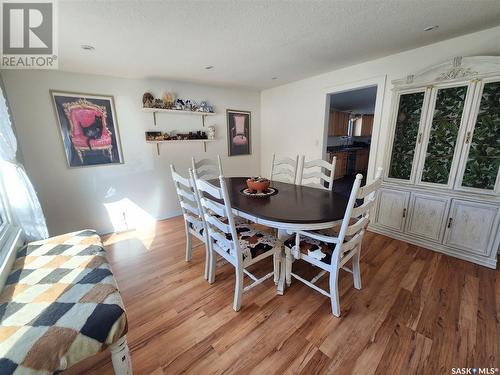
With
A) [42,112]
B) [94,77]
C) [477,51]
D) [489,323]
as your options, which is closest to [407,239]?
[489,323]

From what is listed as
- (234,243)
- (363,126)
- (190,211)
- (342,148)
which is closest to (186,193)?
(190,211)

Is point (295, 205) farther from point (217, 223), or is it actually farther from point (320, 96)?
point (320, 96)

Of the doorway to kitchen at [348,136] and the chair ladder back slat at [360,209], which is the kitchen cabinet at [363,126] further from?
the chair ladder back slat at [360,209]

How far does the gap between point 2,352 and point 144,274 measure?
1335 millimetres

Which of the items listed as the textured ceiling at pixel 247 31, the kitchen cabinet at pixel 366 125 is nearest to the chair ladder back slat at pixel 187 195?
the textured ceiling at pixel 247 31

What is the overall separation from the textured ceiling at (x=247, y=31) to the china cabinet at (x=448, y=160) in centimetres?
46

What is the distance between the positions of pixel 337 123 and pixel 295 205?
5032 millimetres

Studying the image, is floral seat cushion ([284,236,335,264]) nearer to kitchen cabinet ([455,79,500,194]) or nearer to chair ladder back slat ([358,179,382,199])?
chair ladder back slat ([358,179,382,199])

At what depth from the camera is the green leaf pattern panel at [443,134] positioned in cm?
208

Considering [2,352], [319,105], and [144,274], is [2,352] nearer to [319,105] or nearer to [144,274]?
[144,274]

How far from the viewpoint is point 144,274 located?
210 cm

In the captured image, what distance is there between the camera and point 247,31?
1.82m

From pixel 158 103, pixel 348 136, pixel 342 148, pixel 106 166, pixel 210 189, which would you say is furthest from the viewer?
pixel 348 136

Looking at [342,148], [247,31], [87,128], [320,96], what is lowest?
[342,148]
